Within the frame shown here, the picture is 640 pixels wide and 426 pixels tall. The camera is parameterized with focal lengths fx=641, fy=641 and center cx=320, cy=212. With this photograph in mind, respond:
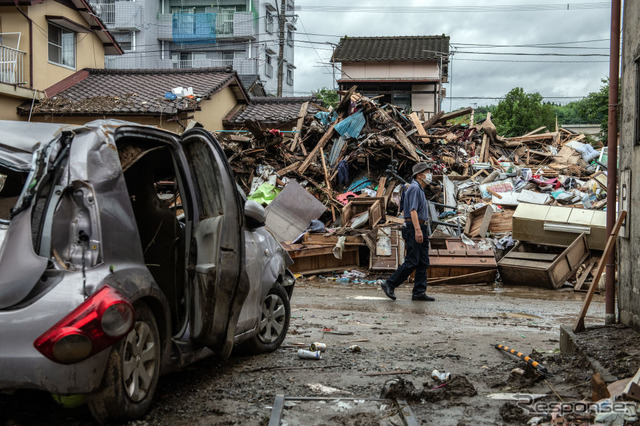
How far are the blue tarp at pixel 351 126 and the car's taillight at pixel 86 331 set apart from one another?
1568 centimetres

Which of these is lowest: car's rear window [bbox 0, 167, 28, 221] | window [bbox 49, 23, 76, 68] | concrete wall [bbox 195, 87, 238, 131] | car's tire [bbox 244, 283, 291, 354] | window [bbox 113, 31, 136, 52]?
car's tire [bbox 244, 283, 291, 354]

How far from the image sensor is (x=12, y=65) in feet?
70.9

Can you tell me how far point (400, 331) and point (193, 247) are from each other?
353 centimetres

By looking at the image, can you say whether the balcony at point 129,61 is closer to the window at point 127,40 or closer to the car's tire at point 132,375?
the window at point 127,40

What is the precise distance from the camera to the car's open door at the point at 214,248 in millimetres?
4680

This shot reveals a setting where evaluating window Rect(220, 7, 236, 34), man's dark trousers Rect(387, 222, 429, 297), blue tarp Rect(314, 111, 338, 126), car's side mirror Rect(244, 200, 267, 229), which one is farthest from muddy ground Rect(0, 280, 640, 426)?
window Rect(220, 7, 236, 34)

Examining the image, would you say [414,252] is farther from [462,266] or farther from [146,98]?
[146,98]

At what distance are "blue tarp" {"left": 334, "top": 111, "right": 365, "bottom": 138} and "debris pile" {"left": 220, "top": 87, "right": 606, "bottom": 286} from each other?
3cm

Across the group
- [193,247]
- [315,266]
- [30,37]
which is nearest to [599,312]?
[315,266]

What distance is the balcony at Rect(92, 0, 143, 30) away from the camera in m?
44.0

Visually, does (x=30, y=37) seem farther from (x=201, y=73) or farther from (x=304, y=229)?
(x=304, y=229)

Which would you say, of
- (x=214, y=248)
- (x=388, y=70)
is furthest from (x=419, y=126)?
(x=388, y=70)

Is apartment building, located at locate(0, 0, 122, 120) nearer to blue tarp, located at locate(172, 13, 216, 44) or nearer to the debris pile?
the debris pile

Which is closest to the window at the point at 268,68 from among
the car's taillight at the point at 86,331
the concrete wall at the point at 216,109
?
the concrete wall at the point at 216,109
